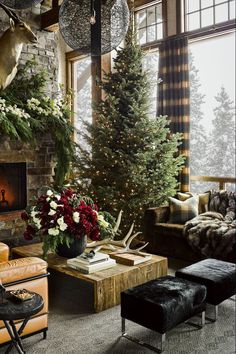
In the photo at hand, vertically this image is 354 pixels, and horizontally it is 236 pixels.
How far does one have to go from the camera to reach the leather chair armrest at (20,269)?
102 inches

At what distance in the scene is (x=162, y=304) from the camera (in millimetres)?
2615

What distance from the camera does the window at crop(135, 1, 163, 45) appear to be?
6.44m

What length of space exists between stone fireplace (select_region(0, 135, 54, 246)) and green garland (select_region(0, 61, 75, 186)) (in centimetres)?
15

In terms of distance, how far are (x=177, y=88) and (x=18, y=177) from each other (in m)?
2.56

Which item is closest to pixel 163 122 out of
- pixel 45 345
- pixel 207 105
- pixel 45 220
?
pixel 207 105

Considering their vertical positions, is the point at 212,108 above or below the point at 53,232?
above

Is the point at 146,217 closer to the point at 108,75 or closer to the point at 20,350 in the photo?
the point at 108,75

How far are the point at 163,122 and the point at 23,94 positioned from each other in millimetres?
1820

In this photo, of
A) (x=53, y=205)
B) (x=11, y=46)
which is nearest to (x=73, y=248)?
(x=53, y=205)

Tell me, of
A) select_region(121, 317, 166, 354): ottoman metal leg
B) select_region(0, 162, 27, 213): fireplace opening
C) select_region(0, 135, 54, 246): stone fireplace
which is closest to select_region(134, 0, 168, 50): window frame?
select_region(0, 135, 54, 246): stone fireplace

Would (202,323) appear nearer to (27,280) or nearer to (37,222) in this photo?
(27,280)

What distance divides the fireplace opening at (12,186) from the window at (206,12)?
3.12 metres

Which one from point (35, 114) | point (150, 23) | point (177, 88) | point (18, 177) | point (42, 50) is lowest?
point (18, 177)

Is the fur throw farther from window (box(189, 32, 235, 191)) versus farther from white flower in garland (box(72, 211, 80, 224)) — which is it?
white flower in garland (box(72, 211, 80, 224))
